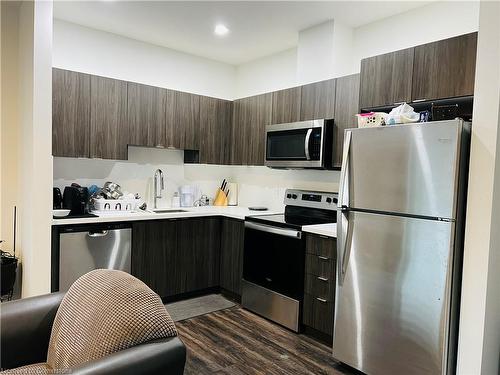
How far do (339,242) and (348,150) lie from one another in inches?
24.6

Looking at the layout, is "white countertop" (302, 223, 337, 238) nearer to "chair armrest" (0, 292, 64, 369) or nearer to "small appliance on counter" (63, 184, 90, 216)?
"chair armrest" (0, 292, 64, 369)

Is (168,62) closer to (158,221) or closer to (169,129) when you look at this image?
(169,129)

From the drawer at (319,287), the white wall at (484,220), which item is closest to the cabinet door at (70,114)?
the drawer at (319,287)

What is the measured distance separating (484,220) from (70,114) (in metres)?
3.22

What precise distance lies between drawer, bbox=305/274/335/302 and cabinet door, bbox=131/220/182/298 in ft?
4.53

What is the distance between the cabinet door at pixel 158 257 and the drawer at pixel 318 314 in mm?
1354

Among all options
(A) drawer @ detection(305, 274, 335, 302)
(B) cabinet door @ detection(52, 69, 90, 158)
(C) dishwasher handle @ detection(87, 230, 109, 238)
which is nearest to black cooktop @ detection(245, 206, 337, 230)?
(A) drawer @ detection(305, 274, 335, 302)

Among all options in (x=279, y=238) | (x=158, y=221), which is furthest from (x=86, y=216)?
(x=279, y=238)

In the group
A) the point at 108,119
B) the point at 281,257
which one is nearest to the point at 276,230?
the point at 281,257

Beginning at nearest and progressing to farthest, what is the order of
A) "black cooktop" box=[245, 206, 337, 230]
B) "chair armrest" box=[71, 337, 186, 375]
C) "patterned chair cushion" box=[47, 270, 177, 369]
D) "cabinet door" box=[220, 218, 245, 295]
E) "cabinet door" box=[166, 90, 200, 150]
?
"chair armrest" box=[71, 337, 186, 375]
"patterned chair cushion" box=[47, 270, 177, 369]
"black cooktop" box=[245, 206, 337, 230]
"cabinet door" box=[220, 218, 245, 295]
"cabinet door" box=[166, 90, 200, 150]

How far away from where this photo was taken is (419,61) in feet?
8.24

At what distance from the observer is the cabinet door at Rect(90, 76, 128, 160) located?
3.34m

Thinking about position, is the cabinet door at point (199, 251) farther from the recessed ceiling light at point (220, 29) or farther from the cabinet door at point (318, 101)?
the recessed ceiling light at point (220, 29)

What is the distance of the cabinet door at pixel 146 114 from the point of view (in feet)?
11.7
